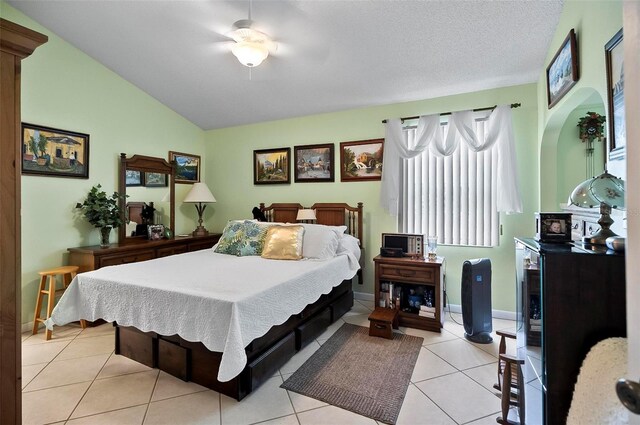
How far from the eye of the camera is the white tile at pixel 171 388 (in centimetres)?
197

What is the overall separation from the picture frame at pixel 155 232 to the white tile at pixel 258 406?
288 centimetres

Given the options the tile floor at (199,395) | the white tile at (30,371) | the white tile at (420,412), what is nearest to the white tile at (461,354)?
the tile floor at (199,395)

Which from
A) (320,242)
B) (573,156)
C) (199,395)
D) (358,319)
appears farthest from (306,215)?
(573,156)

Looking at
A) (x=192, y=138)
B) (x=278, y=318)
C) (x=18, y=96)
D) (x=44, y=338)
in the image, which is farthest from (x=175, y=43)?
(x=44, y=338)

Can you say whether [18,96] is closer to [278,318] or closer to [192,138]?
[278,318]

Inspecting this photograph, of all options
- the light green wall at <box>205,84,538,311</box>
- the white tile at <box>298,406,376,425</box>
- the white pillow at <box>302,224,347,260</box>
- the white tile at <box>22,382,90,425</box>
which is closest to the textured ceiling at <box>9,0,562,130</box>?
the light green wall at <box>205,84,538,311</box>

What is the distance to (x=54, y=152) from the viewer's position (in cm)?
320

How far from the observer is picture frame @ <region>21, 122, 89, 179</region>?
2.99m

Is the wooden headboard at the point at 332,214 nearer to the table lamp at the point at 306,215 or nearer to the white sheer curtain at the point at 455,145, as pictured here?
the table lamp at the point at 306,215

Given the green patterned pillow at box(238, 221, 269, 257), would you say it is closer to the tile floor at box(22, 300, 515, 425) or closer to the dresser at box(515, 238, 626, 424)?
the tile floor at box(22, 300, 515, 425)

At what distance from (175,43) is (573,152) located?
422 cm

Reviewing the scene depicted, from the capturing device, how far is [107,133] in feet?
12.2

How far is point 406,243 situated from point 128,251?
11.1 feet

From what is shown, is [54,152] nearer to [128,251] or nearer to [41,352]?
[128,251]
